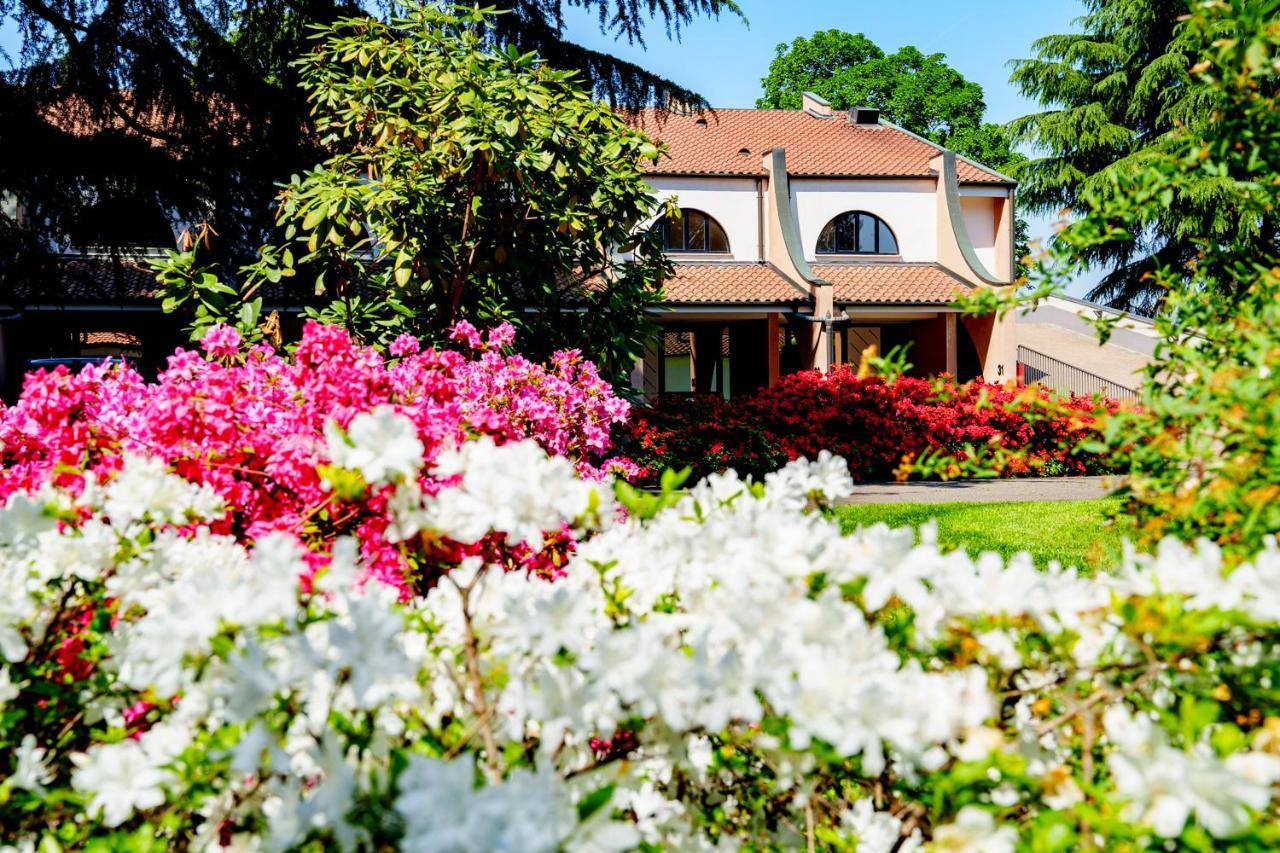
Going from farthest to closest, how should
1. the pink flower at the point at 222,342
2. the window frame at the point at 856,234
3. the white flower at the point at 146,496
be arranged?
the window frame at the point at 856,234 < the pink flower at the point at 222,342 < the white flower at the point at 146,496

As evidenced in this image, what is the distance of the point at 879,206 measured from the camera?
2008 centimetres

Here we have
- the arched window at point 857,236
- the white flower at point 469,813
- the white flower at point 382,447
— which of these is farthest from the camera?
the arched window at point 857,236

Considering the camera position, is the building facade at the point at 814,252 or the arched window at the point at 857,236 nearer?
the building facade at the point at 814,252

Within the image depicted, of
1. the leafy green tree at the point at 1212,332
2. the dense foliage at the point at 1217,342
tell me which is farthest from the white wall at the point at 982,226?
the dense foliage at the point at 1217,342

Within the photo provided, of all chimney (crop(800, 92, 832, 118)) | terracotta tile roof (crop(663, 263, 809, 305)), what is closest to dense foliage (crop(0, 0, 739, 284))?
terracotta tile roof (crop(663, 263, 809, 305))

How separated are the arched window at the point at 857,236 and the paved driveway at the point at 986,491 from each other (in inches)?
342

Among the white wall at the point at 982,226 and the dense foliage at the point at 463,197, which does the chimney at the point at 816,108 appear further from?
Answer: the dense foliage at the point at 463,197

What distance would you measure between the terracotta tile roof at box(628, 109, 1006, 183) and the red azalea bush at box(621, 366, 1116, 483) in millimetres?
6793

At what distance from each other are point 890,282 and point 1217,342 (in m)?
17.6

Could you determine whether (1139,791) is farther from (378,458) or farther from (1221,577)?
(378,458)

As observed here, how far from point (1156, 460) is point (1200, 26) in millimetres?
989

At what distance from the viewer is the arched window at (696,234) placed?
19.2 metres

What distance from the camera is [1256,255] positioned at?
2400 mm

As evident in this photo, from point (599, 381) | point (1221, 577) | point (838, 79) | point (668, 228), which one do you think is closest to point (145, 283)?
point (668, 228)
